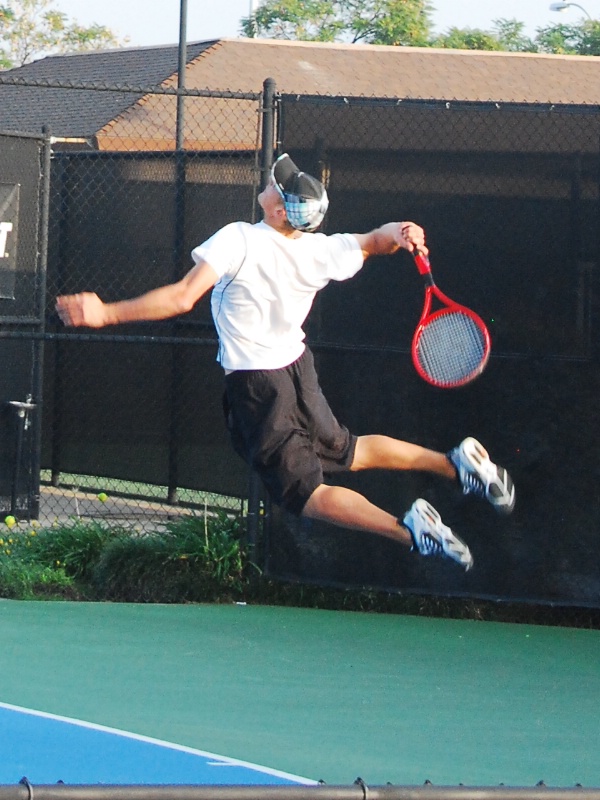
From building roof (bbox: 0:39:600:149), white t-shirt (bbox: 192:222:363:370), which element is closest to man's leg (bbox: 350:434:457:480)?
white t-shirt (bbox: 192:222:363:370)

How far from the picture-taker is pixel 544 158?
7367mm

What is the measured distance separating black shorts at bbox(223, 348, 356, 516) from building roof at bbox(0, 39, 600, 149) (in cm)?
1750

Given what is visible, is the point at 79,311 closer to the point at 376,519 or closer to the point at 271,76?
the point at 376,519

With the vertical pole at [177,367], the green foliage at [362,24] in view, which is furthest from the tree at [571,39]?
the vertical pole at [177,367]

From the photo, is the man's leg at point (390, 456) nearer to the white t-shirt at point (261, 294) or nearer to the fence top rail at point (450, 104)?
the white t-shirt at point (261, 294)

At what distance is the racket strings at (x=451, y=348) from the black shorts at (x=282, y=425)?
0.51 metres

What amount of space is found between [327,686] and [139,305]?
2140mm

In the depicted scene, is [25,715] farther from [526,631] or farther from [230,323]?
[526,631]

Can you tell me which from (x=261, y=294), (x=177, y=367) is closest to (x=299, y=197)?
(x=261, y=294)

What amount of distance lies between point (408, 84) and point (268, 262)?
21.2 meters

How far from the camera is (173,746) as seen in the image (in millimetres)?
5070

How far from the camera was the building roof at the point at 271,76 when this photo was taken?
2389cm

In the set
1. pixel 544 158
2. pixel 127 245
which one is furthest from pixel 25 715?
pixel 127 245

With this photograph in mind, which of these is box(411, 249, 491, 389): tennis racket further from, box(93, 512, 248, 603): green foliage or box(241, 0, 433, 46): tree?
box(241, 0, 433, 46): tree
